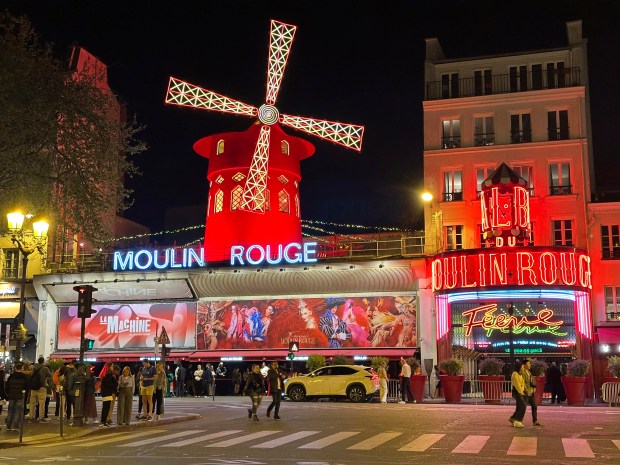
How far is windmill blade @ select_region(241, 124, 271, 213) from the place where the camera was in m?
36.2

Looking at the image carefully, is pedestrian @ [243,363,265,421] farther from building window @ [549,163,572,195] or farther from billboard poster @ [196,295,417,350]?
building window @ [549,163,572,195]

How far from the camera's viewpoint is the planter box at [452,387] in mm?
27453

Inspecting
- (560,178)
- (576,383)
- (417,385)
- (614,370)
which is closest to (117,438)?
(417,385)

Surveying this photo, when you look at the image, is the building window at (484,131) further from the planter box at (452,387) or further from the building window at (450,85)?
the planter box at (452,387)

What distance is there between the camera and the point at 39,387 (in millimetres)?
18516

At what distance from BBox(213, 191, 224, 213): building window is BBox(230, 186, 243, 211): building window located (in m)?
0.62

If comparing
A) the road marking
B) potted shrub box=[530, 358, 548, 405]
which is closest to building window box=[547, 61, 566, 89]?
potted shrub box=[530, 358, 548, 405]

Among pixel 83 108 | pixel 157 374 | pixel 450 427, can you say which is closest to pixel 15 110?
pixel 83 108

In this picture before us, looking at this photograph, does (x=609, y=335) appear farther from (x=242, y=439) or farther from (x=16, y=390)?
(x=16, y=390)

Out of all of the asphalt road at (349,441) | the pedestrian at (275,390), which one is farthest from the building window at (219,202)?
the pedestrian at (275,390)

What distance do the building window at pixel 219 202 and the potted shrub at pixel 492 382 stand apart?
1550cm

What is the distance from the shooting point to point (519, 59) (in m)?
35.3

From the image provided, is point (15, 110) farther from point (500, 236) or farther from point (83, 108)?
point (500, 236)

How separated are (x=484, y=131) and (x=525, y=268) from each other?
7.18 m
